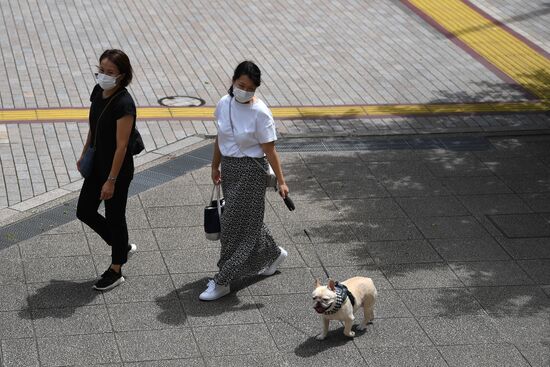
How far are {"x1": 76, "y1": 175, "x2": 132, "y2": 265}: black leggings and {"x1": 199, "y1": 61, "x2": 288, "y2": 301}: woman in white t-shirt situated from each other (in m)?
0.70

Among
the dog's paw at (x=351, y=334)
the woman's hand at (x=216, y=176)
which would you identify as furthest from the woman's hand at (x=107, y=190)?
the dog's paw at (x=351, y=334)

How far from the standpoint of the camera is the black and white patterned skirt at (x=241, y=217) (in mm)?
7348

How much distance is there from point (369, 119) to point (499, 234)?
344 cm

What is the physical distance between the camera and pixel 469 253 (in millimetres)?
8539

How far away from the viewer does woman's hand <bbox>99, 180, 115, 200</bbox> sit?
7.20 meters

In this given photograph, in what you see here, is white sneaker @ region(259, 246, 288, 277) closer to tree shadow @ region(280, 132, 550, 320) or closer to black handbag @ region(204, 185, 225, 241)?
tree shadow @ region(280, 132, 550, 320)

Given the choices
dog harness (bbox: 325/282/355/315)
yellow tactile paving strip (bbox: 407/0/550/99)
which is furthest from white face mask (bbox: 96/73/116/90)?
yellow tactile paving strip (bbox: 407/0/550/99)

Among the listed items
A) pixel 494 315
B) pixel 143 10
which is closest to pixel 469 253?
pixel 494 315

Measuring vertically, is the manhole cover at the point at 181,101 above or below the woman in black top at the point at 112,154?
below

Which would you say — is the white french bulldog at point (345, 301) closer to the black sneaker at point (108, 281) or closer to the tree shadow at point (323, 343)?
the tree shadow at point (323, 343)

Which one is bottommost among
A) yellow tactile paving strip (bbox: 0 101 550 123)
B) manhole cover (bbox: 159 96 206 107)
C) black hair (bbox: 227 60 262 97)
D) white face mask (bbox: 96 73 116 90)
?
manhole cover (bbox: 159 96 206 107)

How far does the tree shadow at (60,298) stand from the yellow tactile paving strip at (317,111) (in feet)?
13.5

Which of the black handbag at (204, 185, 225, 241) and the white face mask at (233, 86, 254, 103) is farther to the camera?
the black handbag at (204, 185, 225, 241)

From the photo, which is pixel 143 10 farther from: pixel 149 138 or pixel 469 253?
pixel 469 253
